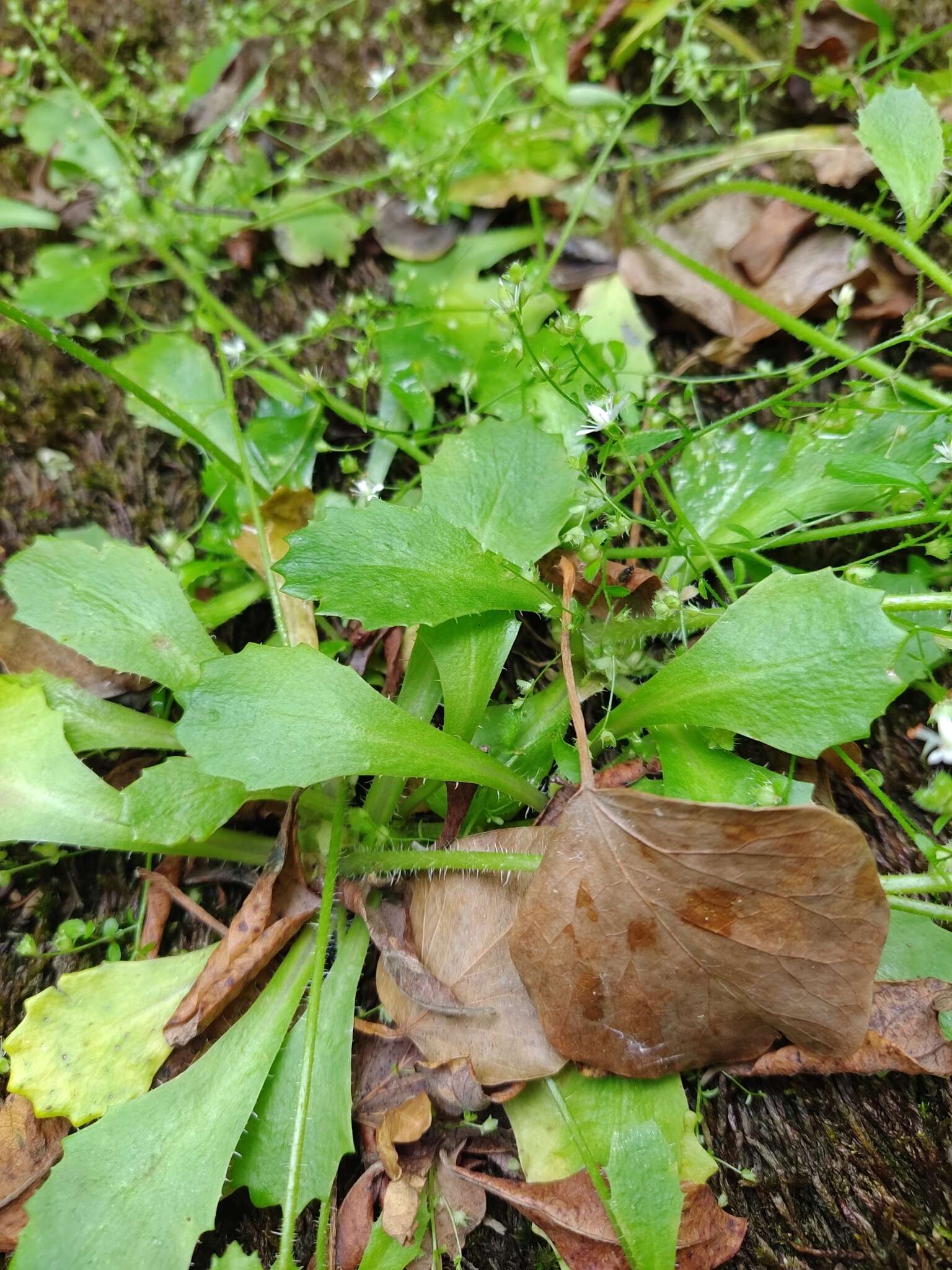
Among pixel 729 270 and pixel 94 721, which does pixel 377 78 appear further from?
pixel 94 721

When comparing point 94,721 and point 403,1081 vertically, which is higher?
point 94,721

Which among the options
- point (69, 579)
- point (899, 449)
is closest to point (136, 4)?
point (69, 579)

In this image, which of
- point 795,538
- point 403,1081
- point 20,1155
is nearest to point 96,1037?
point 20,1155

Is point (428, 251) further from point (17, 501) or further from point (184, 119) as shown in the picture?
point (17, 501)

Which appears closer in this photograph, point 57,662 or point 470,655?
point 470,655

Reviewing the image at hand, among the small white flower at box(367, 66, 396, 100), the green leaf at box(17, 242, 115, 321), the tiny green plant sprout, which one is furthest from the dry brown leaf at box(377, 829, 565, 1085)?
the small white flower at box(367, 66, 396, 100)

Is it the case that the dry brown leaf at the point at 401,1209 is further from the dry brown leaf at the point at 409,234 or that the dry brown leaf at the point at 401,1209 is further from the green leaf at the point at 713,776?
the dry brown leaf at the point at 409,234

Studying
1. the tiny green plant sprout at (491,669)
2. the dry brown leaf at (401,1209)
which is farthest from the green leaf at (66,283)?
the dry brown leaf at (401,1209)
